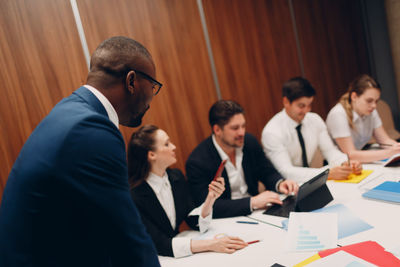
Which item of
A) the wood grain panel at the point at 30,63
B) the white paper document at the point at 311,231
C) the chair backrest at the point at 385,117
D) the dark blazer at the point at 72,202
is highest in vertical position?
the wood grain panel at the point at 30,63

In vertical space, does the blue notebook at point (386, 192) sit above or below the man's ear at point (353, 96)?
below

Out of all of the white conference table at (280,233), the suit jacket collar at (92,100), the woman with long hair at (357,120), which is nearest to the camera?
the suit jacket collar at (92,100)

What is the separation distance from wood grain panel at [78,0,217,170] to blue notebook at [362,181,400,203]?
1.45 m

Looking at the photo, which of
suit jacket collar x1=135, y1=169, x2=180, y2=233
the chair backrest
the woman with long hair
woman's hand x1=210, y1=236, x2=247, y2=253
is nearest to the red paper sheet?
woman's hand x1=210, y1=236, x2=247, y2=253

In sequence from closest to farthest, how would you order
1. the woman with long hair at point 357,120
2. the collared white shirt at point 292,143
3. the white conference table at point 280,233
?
1. the white conference table at point 280,233
2. the collared white shirt at point 292,143
3. the woman with long hair at point 357,120

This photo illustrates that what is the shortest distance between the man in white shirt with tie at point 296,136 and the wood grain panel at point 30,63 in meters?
1.65

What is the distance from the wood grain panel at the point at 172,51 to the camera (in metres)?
2.15

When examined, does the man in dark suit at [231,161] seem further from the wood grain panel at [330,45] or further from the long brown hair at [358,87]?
the wood grain panel at [330,45]

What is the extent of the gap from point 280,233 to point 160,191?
763 mm

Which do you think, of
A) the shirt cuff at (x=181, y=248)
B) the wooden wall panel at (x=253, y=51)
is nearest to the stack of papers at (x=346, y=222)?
the shirt cuff at (x=181, y=248)

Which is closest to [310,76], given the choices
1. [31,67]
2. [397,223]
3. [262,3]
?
[262,3]

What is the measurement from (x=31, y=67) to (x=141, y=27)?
867 mm

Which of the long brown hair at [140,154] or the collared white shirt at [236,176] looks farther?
the collared white shirt at [236,176]

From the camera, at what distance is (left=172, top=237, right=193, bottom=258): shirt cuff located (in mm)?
1384
